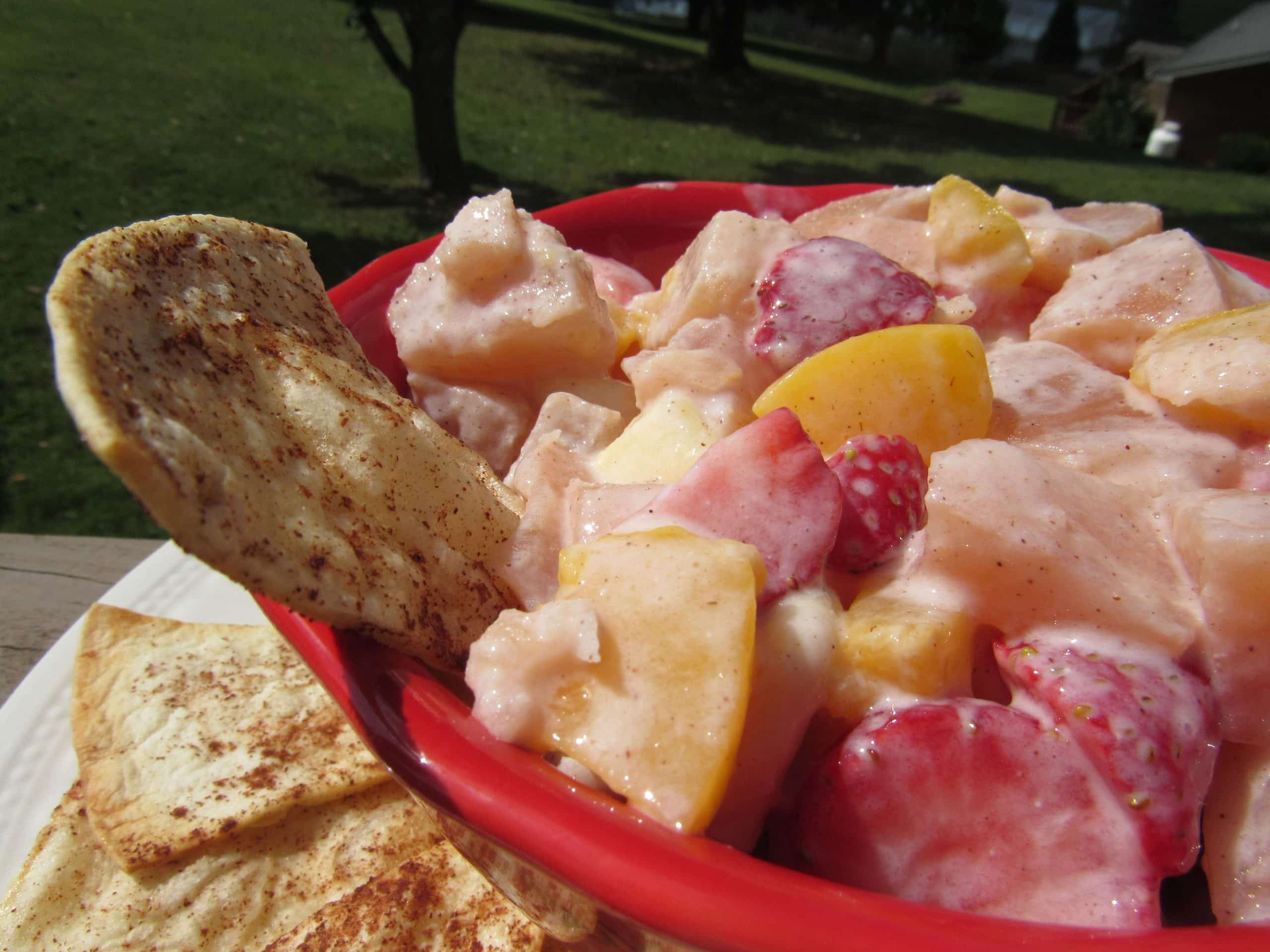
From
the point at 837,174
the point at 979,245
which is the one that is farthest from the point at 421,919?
the point at 837,174

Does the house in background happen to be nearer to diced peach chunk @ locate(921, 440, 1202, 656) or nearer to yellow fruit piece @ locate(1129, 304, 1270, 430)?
yellow fruit piece @ locate(1129, 304, 1270, 430)

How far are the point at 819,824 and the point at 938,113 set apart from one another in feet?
56.9

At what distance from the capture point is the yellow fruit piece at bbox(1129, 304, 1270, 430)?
1.04m

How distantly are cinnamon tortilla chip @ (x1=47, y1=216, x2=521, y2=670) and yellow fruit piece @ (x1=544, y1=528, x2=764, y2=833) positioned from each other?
0.19m

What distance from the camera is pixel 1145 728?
79 cm

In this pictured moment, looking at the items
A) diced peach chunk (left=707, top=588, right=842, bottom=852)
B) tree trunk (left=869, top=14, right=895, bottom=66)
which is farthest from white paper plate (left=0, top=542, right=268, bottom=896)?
tree trunk (left=869, top=14, right=895, bottom=66)

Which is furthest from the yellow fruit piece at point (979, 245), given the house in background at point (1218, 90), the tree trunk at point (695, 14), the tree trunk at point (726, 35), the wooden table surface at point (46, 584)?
the tree trunk at point (695, 14)

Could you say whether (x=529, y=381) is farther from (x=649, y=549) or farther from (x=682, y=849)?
(x=682, y=849)

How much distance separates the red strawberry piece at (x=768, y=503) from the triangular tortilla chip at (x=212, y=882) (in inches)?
24.6

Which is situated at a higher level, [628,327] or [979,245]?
[979,245]

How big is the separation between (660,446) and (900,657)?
41cm

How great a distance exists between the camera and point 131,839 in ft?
3.87

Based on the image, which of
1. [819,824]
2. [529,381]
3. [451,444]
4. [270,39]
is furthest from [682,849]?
[270,39]

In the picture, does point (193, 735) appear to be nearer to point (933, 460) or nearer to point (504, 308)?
point (504, 308)
